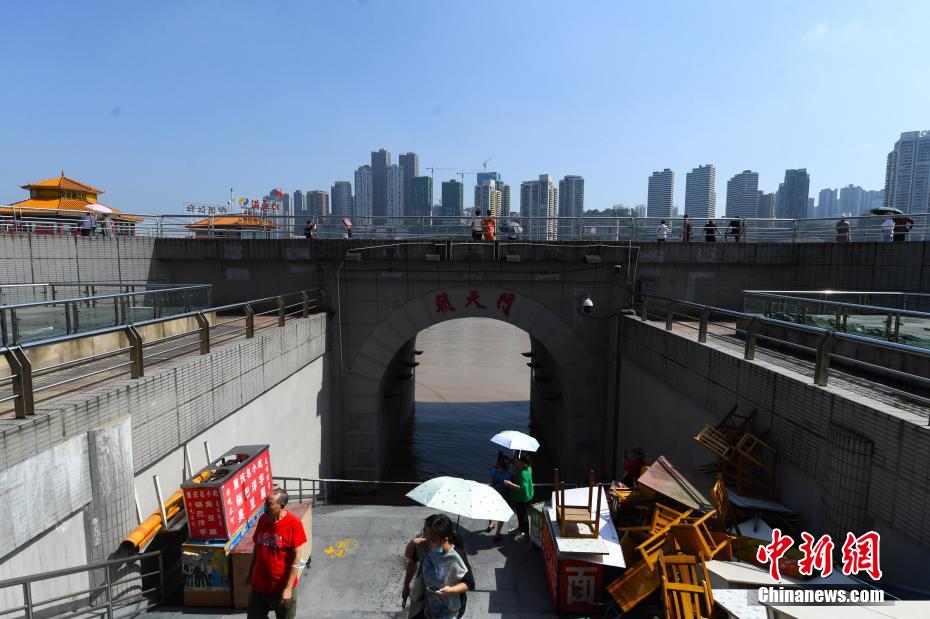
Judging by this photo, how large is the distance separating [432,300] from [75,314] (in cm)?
792

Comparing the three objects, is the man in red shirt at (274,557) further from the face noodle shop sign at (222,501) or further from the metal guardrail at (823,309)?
the metal guardrail at (823,309)

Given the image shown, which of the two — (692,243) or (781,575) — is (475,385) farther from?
(781,575)

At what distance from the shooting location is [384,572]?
23.1ft

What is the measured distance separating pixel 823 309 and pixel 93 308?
11.7 m

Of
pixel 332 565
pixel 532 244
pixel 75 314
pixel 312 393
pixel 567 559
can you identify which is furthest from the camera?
pixel 532 244

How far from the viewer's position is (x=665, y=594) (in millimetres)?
4945

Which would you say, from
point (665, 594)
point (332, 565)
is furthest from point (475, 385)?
point (665, 594)

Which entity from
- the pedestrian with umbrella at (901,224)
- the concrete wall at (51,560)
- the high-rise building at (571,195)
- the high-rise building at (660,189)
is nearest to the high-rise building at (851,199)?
the high-rise building at (660,189)

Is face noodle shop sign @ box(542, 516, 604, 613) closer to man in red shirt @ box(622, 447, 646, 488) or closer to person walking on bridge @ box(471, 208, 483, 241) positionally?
man in red shirt @ box(622, 447, 646, 488)

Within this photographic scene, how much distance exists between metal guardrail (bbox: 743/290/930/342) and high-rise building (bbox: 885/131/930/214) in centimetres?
5871

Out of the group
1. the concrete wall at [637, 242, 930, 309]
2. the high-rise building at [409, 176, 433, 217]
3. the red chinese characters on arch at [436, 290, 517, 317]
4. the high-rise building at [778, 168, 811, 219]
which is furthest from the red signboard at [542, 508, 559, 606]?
the high-rise building at [778, 168, 811, 219]

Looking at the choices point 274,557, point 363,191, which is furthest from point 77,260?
point 363,191

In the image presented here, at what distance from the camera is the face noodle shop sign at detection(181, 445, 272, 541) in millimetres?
5785

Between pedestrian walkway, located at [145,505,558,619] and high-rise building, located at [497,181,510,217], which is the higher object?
high-rise building, located at [497,181,510,217]
